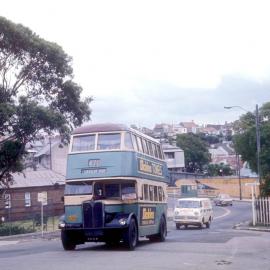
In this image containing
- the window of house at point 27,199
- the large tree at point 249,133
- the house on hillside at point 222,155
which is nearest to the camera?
the window of house at point 27,199

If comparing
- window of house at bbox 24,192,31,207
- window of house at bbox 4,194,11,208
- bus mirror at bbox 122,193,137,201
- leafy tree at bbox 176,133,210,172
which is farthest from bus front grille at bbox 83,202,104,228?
leafy tree at bbox 176,133,210,172

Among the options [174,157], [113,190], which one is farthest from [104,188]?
[174,157]

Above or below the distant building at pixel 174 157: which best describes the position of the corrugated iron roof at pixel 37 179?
below

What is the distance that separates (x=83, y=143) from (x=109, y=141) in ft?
3.16

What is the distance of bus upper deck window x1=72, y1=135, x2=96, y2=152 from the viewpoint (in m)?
22.4

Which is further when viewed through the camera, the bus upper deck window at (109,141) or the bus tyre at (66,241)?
the bus upper deck window at (109,141)

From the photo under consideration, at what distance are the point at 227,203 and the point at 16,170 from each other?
4290 centimetres

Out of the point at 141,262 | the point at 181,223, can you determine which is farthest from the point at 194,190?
the point at 141,262

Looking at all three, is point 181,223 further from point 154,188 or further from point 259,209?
point 154,188

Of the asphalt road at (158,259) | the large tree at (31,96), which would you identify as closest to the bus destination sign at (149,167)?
the asphalt road at (158,259)

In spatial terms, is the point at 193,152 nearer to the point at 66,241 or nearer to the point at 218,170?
the point at 218,170

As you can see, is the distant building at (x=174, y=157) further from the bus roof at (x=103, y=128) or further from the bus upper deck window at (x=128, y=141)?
→ the bus upper deck window at (x=128, y=141)

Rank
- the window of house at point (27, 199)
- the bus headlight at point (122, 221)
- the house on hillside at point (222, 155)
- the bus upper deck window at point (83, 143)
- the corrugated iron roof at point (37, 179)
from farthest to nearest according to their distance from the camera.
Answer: the house on hillside at point (222, 155)
the corrugated iron roof at point (37, 179)
the window of house at point (27, 199)
the bus upper deck window at point (83, 143)
the bus headlight at point (122, 221)

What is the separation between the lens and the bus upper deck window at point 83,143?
22.4 meters
